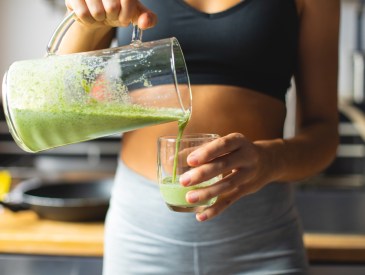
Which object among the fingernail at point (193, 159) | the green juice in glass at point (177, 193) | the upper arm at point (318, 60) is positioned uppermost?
the upper arm at point (318, 60)

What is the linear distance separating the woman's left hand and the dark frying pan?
654 millimetres

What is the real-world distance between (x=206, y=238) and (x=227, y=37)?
355mm

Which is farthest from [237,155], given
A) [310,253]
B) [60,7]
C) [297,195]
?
[60,7]

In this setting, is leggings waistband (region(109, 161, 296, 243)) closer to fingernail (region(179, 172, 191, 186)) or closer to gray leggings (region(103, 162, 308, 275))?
gray leggings (region(103, 162, 308, 275))

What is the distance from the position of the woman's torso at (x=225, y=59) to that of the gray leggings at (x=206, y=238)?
0.26 feet

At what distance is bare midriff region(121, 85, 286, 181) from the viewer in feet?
3.38

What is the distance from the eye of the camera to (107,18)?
83 cm

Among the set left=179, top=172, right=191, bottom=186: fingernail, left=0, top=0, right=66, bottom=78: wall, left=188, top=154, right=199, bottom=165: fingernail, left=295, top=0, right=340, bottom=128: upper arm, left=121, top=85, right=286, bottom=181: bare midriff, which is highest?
left=0, top=0, right=66, bottom=78: wall

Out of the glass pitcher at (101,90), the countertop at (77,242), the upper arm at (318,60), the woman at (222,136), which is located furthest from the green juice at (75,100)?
the countertop at (77,242)

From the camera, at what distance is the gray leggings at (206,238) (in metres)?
1.02

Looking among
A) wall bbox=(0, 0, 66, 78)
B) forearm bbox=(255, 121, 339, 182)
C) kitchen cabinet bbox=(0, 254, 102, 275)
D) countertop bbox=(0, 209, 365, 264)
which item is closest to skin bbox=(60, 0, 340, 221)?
forearm bbox=(255, 121, 339, 182)

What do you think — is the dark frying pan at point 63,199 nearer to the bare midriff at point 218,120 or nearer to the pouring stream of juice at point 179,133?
the bare midriff at point 218,120

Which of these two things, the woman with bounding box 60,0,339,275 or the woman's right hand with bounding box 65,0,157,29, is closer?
the woman's right hand with bounding box 65,0,157,29

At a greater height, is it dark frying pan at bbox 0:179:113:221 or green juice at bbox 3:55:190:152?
green juice at bbox 3:55:190:152
